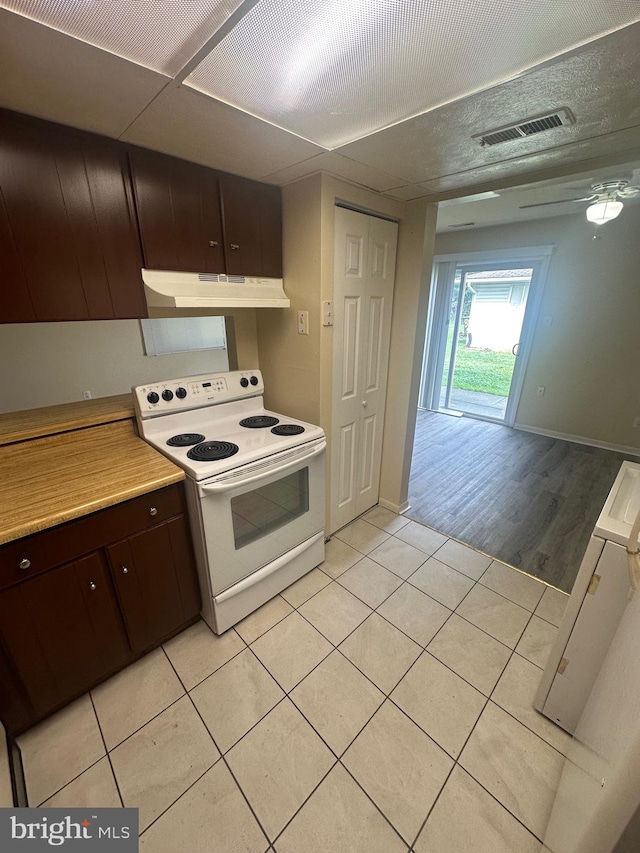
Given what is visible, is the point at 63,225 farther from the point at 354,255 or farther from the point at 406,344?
the point at 406,344

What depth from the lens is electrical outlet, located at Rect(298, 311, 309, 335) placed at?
1.86 m

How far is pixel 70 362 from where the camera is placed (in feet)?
13.4

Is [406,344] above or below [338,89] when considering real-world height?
below

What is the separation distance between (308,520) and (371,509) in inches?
35.5

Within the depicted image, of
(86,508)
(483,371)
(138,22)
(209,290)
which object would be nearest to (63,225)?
(209,290)

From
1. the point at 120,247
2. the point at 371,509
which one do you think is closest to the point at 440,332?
the point at 371,509

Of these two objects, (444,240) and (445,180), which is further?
(444,240)

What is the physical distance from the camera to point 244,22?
2.58ft

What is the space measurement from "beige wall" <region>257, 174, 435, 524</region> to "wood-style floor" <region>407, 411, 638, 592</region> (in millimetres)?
615

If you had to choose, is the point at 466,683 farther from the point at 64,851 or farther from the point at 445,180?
the point at 445,180

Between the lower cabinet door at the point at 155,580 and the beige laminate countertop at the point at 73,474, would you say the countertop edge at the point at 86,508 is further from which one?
the lower cabinet door at the point at 155,580

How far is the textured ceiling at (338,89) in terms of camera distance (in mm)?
775

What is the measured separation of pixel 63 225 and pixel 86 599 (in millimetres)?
1424

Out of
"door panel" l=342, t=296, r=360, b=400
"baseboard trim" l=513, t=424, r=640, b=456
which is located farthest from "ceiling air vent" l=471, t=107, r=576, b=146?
"baseboard trim" l=513, t=424, r=640, b=456
